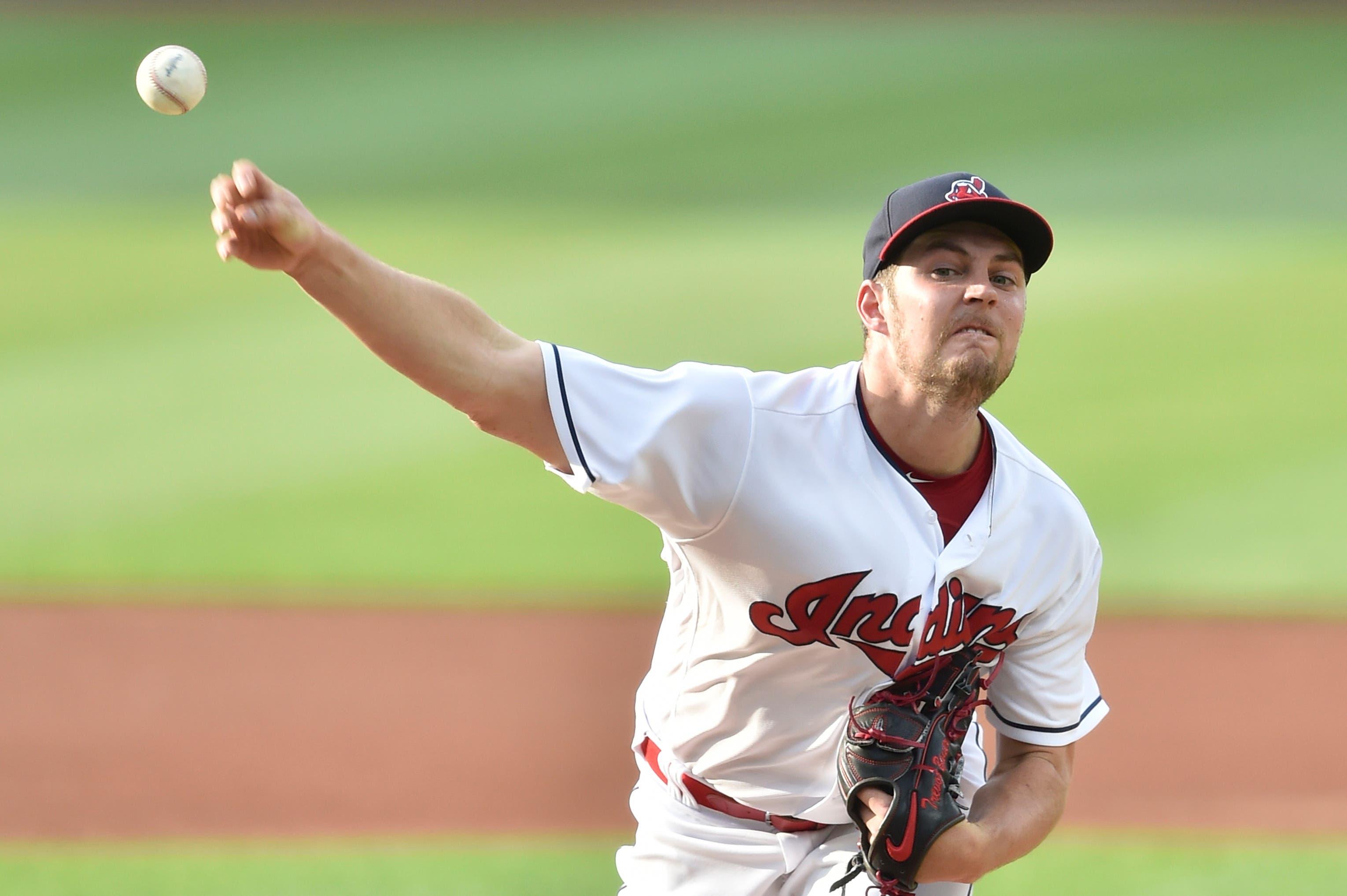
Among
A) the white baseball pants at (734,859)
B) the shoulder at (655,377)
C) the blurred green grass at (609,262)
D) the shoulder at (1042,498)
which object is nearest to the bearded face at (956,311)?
the shoulder at (1042,498)

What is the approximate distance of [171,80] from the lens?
268 centimetres

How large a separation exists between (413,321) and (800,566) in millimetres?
987

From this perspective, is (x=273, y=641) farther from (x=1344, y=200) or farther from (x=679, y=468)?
(x=1344, y=200)

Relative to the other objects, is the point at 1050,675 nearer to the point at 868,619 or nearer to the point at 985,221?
the point at 868,619

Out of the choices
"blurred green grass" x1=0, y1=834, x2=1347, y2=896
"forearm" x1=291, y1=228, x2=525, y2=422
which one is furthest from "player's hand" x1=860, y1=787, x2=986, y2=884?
"blurred green grass" x1=0, y1=834, x2=1347, y2=896

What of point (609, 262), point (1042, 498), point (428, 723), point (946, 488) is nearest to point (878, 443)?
point (946, 488)

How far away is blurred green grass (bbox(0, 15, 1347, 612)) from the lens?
10.2 m

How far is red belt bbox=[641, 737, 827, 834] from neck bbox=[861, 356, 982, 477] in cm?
86

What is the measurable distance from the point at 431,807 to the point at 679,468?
3822mm

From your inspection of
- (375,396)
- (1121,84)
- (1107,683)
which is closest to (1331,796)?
(1107,683)

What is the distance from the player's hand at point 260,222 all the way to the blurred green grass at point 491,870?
10.8ft

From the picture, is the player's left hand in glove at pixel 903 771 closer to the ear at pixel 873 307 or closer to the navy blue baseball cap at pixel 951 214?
the ear at pixel 873 307

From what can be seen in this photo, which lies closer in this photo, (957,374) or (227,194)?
(227,194)

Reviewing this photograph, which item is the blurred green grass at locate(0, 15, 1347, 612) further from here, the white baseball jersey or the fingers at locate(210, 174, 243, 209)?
the fingers at locate(210, 174, 243, 209)
